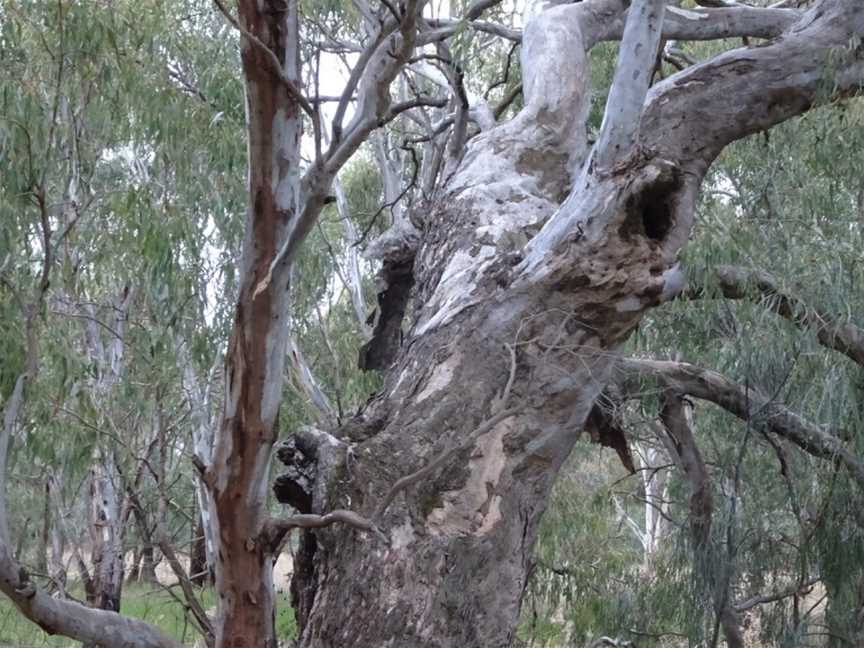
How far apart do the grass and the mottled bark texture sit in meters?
2.41

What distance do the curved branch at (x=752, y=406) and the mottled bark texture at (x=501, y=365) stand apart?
1233 mm

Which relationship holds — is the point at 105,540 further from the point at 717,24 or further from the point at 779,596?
the point at 717,24

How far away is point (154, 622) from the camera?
6.54 metres

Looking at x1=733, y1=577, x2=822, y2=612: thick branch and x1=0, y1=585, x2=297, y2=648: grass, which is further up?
x1=733, y1=577, x2=822, y2=612: thick branch

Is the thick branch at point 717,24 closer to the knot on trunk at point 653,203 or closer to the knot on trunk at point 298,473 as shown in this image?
the knot on trunk at point 653,203

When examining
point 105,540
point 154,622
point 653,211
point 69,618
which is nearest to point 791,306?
point 653,211

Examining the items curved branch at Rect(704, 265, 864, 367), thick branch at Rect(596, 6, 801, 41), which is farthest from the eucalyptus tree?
thick branch at Rect(596, 6, 801, 41)

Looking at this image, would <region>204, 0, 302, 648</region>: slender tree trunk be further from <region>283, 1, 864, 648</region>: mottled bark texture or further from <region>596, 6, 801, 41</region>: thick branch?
<region>596, 6, 801, 41</region>: thick branch

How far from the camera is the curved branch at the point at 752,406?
4641mm

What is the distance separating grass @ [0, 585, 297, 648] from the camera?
5.47 metres

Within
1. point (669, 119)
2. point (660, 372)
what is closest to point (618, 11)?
point (669, 119)

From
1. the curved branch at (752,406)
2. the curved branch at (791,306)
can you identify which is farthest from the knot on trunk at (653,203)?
the curved branch at (752,406)

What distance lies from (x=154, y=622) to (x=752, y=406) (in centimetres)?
358

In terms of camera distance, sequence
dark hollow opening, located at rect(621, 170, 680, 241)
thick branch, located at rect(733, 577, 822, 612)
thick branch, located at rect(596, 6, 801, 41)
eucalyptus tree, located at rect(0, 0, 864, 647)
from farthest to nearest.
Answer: thick branch, located at rect(733, 577, 822, 612) < thick branch, located at rect(596, 6, 801, 41) < dark hollow opening, located at rect(621, 170, 680, 241) < eucalyptus tree, located at rect(0, 0, 864, 647)
